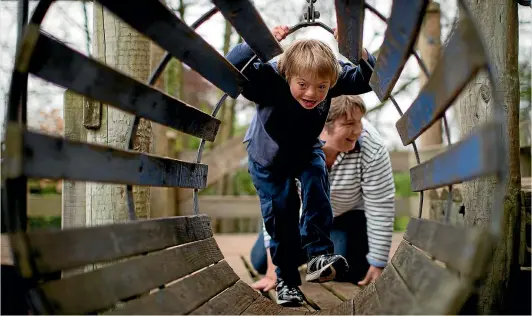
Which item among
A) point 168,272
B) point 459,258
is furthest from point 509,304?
point 168,272

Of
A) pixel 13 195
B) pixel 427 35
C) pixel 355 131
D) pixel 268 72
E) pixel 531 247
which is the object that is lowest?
pixel 531 247

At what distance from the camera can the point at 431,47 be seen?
4.66 meters

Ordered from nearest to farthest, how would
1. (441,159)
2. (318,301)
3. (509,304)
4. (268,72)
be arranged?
(441,159), (509,304), (268,72), (318,301)

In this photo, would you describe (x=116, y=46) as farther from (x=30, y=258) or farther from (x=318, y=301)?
(x=318, y=301)

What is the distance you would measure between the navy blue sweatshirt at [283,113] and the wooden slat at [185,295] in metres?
0.68

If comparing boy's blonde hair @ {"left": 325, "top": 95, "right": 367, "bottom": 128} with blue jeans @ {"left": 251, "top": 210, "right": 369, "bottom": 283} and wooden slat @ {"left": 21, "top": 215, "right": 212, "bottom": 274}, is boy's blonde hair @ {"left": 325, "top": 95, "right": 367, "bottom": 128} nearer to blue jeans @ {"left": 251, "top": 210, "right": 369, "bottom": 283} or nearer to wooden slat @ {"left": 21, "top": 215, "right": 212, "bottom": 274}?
blue jeans @ {"left": 251, "top": 210, "right": 369, "bottom": 283}

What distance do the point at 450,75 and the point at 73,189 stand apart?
163 centimetres

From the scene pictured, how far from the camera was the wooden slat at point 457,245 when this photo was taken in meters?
0.94

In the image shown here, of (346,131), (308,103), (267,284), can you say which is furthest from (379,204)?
(308,103)

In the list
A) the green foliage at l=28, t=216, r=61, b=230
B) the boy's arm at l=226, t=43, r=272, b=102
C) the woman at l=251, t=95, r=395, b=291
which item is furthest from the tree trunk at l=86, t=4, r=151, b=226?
the green foliage at l=28, t=216, r=61, b=230

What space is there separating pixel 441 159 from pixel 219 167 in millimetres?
3821

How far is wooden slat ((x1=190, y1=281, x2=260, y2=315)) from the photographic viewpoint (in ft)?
4.96

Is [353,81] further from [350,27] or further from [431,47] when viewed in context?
[431,47]

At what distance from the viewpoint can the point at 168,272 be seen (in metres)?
1.46
